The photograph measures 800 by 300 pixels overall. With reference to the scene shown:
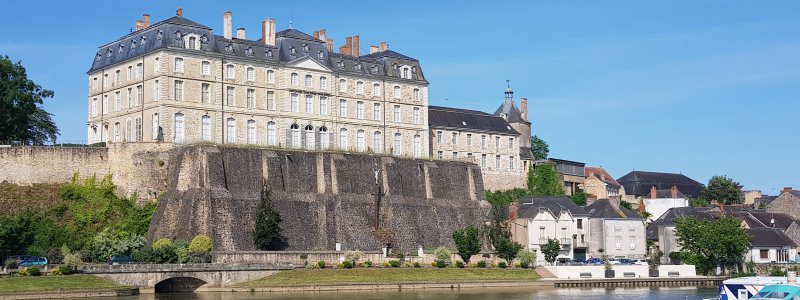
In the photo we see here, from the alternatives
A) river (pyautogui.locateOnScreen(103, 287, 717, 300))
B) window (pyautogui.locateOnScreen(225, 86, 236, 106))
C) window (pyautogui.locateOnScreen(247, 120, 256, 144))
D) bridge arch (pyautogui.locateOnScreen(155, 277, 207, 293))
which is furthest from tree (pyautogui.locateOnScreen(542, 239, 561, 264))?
bridge arch (pyautogui.locateOnScreen(155, 277, 207, 293))

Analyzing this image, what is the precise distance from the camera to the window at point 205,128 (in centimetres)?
8669

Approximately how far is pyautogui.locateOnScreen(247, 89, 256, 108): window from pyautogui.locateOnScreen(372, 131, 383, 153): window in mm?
11115

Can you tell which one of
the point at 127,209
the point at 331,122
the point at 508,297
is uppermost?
the point at 331,122

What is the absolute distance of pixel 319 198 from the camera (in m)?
85.1

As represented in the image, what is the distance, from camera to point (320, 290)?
71.3 m

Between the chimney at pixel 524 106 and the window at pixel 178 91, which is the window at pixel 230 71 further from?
the chimney at pixel 524 106

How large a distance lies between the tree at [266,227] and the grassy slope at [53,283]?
13600 millimetres

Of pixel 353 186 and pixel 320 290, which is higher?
pixel 353 186

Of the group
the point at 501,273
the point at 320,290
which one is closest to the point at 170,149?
the point at 320,290

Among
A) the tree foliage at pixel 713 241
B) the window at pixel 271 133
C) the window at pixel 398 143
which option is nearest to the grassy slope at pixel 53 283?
the window at pixel 271 133

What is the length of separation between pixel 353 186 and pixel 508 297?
2315 cm

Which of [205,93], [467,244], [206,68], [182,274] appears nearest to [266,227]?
[182,274]

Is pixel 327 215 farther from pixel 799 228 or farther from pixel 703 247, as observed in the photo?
pixel 799 228

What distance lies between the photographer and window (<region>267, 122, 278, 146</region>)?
9012 cm
